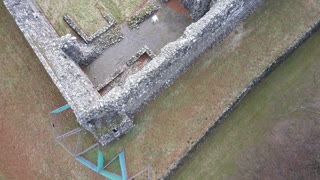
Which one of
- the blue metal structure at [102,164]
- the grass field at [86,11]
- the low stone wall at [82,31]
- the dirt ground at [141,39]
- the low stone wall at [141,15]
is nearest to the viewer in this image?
the blue metal structure at [102,164]

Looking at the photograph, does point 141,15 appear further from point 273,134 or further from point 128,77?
point 273,134

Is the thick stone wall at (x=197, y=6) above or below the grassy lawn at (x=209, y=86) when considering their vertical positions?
above

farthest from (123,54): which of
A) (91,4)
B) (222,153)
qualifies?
(222,153)

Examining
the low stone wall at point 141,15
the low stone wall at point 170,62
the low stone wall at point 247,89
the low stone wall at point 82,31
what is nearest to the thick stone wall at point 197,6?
the low stone wall at point 170,62

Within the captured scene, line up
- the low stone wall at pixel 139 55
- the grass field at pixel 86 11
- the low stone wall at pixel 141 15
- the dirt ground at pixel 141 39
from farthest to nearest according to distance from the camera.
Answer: the grass field at pixel 86 11 < the low stone wall at pixel 141 15 < the dirt ground at pixel 141 39 < the low stone wall at pixel 139 55

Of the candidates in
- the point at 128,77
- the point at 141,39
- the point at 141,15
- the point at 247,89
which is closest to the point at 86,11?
the point at 141,15

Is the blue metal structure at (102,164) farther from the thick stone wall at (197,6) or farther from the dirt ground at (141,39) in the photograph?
the thick stone wall at (197,6)

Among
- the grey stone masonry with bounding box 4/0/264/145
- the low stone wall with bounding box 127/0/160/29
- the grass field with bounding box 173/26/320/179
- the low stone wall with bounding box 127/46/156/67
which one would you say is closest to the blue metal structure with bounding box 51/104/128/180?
the grey stone masonry with bounding box 4/0/264/145
